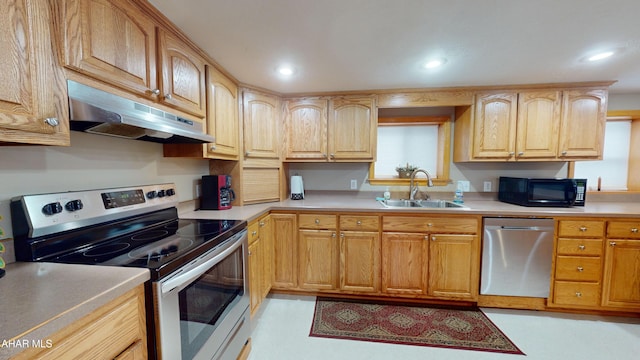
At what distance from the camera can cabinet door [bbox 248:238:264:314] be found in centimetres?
188

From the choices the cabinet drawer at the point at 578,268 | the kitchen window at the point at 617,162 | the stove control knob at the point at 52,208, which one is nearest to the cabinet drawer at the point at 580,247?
the cabinet drawer at the point at 578,268

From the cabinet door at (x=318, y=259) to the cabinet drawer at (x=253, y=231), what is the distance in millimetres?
455

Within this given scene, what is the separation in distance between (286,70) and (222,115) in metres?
0.65

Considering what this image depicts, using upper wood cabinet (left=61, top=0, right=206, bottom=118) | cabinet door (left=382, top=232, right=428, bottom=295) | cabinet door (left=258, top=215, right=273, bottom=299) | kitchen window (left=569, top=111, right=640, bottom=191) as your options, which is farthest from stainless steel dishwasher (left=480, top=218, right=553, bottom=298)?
upper wood cabinet (left=61, top=0, right=206, bottom=118)

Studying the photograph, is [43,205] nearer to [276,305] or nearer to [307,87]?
[276,305]

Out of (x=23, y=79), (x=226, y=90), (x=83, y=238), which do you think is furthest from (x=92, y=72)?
(x=226, y=90)

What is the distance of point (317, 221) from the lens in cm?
232

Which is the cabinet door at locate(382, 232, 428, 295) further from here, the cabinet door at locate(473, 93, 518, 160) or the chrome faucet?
the cabinet door at locate(473, 93, 518, 160)

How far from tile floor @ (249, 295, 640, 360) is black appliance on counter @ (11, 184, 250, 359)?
36 cm

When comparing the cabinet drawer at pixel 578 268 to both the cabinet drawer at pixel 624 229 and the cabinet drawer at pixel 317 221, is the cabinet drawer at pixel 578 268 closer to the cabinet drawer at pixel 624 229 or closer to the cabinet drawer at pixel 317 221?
the cabinet drawer at pixel 624 229

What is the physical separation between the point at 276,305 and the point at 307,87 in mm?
2123

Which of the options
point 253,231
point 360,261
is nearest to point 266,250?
point 253,231

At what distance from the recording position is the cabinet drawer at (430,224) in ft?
7.07

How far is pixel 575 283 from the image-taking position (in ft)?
6.78
